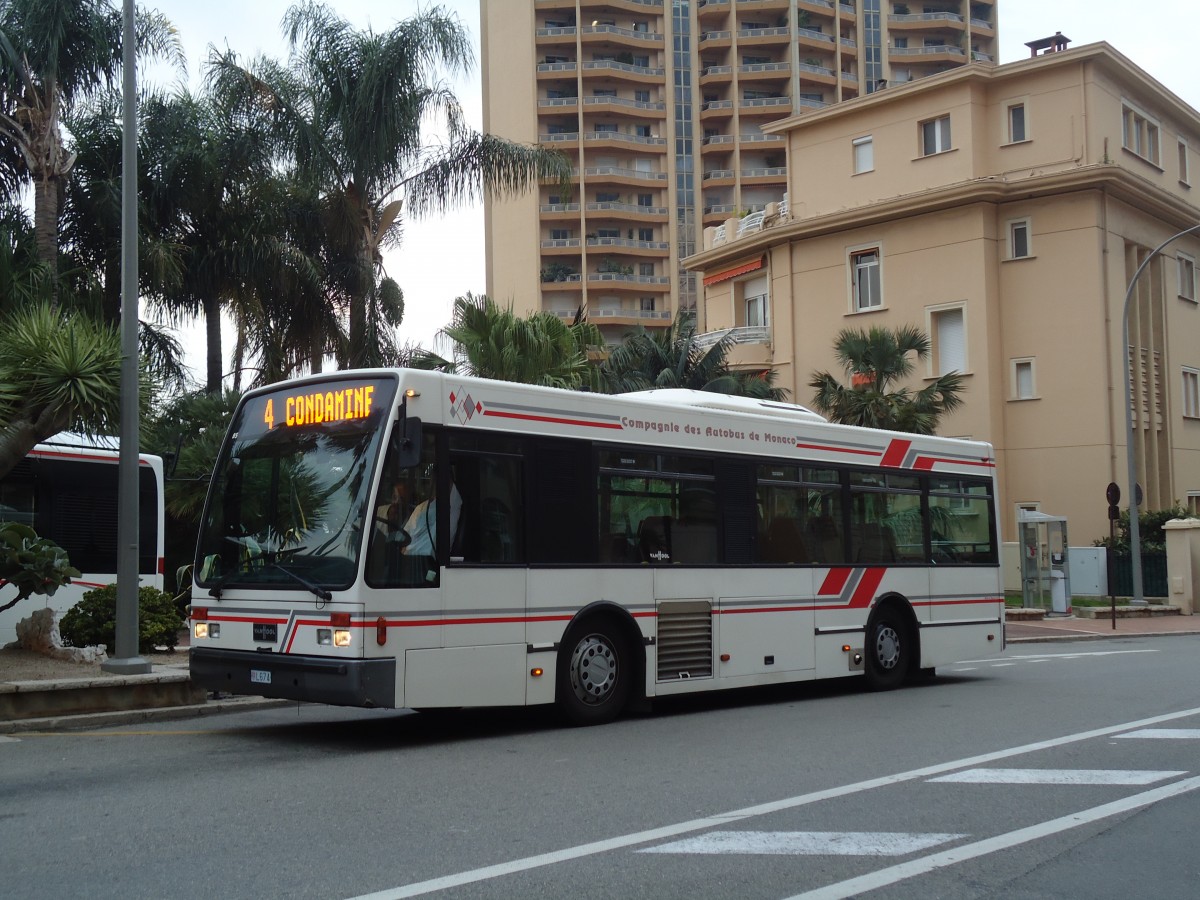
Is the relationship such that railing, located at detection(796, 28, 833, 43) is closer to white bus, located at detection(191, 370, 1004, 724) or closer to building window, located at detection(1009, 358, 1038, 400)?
building window, located at detection(1009, 358, 1038, 400)

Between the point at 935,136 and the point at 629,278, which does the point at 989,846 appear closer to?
the point at 935,136

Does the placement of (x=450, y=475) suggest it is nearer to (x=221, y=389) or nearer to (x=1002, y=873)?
(x=1002, y=873)

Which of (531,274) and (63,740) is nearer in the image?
(63,740)

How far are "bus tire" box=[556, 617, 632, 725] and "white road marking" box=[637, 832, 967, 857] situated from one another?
450 centimetres

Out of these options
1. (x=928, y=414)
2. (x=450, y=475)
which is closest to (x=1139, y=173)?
(x=928, y=414)

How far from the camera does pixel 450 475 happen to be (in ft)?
33.5

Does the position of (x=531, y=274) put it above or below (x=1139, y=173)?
above

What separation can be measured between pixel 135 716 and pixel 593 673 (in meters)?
4.19

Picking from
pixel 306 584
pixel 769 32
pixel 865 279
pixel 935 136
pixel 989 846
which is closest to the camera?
pixel 989 846

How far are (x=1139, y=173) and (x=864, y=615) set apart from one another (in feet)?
94.4

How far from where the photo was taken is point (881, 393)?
30.8 metres

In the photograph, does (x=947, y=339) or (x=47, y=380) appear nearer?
(x=47, y=380)

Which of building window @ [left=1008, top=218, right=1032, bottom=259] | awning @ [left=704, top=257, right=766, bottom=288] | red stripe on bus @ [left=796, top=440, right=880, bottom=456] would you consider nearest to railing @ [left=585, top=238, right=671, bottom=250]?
awning @ [left=704, top=257, right=766, bottom=288]

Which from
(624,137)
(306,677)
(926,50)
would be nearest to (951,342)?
(306,677)
